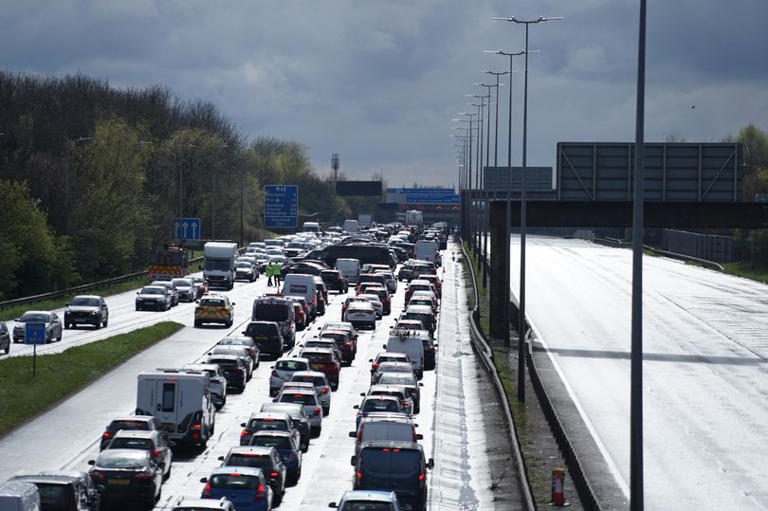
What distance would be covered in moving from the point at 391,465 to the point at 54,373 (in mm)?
23445

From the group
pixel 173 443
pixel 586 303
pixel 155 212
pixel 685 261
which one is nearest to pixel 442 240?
pixel 685 261

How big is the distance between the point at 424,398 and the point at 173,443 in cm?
1468

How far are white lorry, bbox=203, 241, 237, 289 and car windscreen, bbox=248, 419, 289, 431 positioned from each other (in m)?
63.3

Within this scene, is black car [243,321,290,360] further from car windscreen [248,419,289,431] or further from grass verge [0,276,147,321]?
car windscreen [248,419,289,431]

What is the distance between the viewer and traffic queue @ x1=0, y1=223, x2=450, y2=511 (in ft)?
86.2

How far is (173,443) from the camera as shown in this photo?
35281mm

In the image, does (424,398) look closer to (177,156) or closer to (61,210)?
(61,210)

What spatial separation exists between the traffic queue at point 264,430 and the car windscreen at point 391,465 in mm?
20

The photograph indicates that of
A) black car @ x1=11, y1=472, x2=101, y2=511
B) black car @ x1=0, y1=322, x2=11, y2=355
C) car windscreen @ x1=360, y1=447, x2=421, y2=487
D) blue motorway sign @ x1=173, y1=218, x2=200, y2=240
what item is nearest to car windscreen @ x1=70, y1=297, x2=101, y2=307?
black car @ x1=0, y1=322, x2=11, y2=355

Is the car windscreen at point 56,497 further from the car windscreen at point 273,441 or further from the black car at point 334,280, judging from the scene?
the black car at point 334,280

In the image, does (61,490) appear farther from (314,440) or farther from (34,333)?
(34,333)

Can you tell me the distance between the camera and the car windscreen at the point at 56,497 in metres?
24.0

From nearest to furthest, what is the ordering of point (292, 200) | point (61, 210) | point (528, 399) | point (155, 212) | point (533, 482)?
point (533, 482) → point (528, 399) → point (61, 210) → point (155, 212) → point (292, 200)

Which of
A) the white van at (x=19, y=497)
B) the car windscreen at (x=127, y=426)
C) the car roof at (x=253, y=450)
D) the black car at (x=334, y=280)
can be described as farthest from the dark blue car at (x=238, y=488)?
the black car at (x=334, y=280)
